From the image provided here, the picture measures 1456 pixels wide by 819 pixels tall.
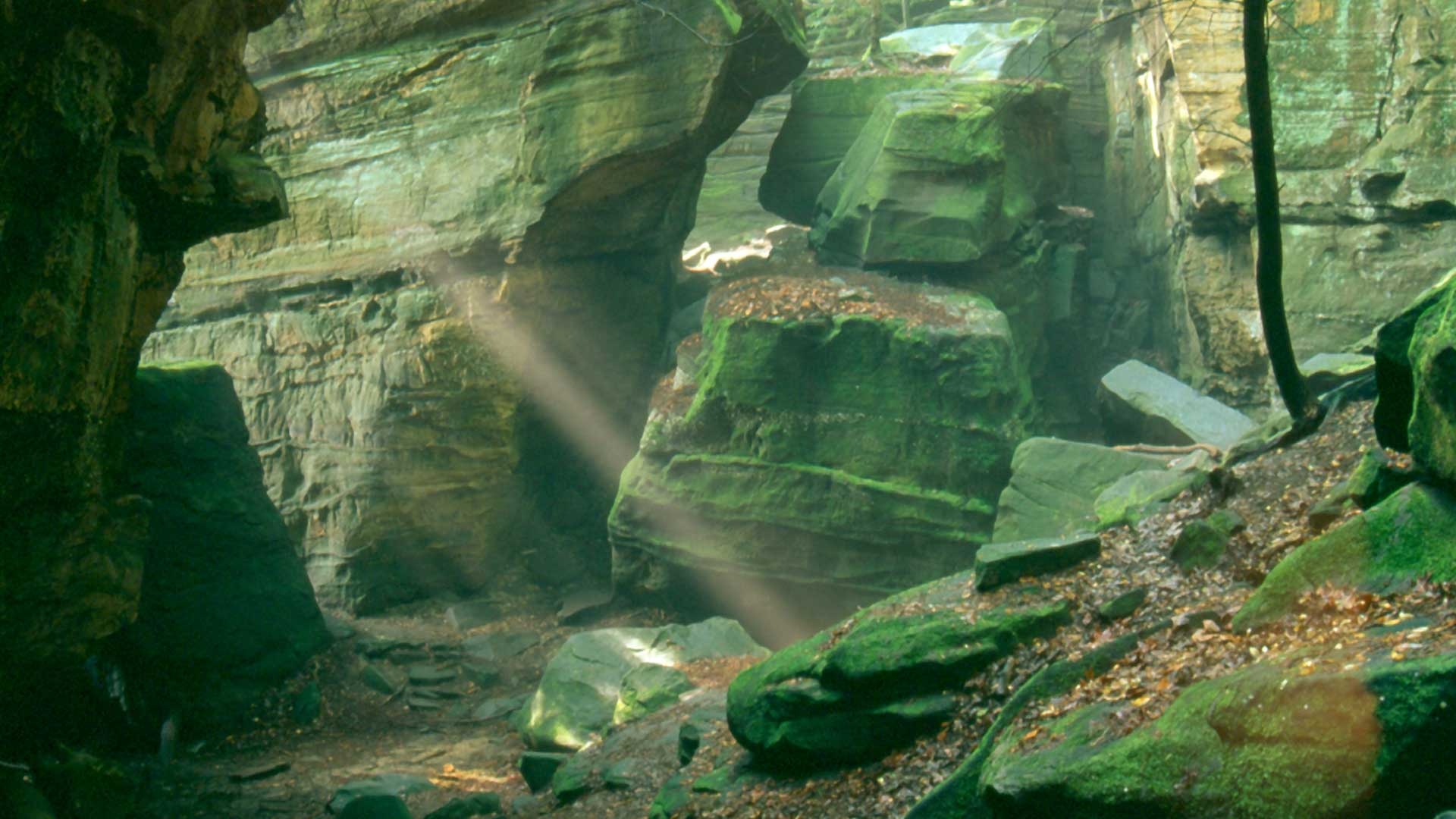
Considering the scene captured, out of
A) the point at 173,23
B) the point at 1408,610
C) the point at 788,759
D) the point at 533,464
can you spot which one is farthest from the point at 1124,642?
the point at 533,464

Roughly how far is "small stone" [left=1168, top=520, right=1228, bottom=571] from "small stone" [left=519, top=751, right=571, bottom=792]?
534 cm

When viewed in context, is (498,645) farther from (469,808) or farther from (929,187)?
(929,187)

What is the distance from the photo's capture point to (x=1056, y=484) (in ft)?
39.6

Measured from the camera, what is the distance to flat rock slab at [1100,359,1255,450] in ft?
42.4

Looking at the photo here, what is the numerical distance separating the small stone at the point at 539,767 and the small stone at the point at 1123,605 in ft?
16.4

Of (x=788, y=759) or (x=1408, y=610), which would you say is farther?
(x=788, y=759)

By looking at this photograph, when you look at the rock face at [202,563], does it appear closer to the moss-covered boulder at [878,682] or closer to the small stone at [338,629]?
the small stone at [338,629]

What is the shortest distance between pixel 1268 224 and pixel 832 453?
268 inches

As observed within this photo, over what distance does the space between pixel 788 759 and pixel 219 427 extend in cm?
731

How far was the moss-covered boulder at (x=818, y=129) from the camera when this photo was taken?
17812 mm

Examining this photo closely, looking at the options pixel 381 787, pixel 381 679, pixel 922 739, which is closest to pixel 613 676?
pixel 381 787

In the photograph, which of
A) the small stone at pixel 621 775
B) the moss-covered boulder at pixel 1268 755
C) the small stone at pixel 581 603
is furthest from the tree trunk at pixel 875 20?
the moss-covered boulder at pixel 1268 755

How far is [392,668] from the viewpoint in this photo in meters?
12.7

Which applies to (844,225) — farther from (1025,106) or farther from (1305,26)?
(1305,26)
